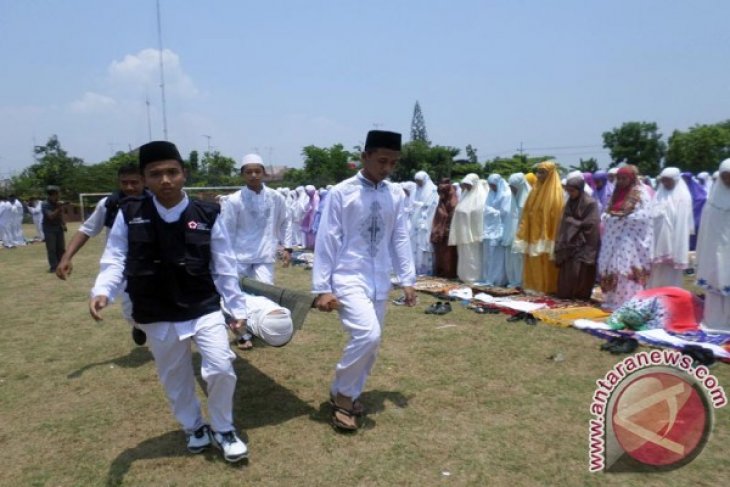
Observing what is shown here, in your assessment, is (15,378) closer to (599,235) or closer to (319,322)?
(319,322)

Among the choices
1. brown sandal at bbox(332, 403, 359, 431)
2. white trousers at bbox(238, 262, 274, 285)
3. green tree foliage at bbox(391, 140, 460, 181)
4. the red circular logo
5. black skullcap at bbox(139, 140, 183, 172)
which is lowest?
brown sandal at bbox(332, 403, 359, 431)

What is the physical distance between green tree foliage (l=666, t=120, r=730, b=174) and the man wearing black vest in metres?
40.8

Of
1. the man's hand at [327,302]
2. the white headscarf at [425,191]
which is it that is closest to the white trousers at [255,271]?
the man's hand at [327,302]

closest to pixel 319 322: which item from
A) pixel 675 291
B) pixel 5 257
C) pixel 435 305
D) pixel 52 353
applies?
pixel 435 305

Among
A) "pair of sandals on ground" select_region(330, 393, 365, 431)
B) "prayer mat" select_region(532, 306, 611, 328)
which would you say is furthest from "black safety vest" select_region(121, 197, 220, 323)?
"prayer mat" select_region(532, 306, 611, 328)

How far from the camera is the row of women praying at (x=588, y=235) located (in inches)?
246

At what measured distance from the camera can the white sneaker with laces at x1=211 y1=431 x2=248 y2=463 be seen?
3.28m

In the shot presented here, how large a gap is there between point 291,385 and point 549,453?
87.2 inches

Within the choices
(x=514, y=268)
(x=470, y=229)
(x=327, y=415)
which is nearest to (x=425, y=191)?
(x=470, y=229)

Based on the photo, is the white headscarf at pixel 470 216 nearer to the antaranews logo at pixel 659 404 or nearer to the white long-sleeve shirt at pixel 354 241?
the white long-sleeve shirt at pixel 354 241

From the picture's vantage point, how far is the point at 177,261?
128 inches

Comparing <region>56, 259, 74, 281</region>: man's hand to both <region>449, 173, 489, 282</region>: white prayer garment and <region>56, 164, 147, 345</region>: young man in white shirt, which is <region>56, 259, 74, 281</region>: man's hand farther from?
<region>449, 173, 489, 282</region>: white prayer garment

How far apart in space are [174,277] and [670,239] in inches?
270

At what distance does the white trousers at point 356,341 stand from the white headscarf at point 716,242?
4417 mm
